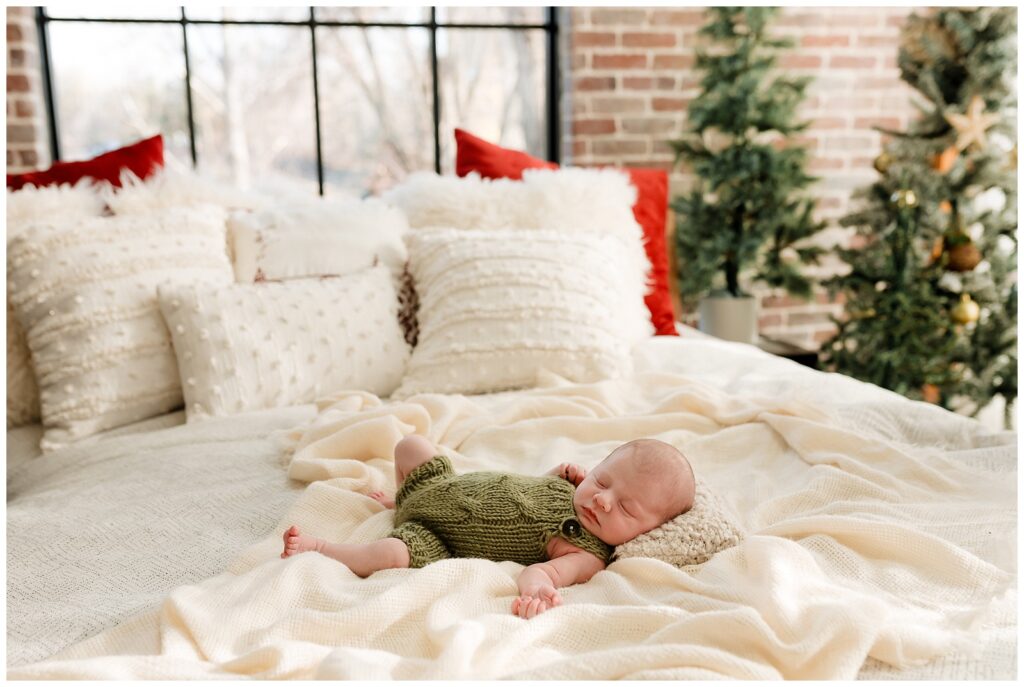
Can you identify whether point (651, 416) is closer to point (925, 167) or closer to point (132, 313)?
point (132, 313)

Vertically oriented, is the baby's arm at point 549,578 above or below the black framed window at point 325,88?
below

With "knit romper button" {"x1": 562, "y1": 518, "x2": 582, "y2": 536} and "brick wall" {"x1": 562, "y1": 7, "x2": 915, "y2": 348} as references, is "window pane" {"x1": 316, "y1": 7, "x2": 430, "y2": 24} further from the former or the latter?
"knit romper button" {"x1": 562, "y1": 518, "x2": 582, "y2": 536}

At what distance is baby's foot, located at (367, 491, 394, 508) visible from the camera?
1.34 metres

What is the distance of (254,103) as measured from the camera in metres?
3.87

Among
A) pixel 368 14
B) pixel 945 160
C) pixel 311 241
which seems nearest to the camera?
pixel 311 241

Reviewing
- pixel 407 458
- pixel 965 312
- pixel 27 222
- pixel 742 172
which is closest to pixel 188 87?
pixel 27 222

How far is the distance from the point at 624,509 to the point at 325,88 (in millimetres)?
3024

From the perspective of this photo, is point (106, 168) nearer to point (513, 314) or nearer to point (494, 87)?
point (513, 314)

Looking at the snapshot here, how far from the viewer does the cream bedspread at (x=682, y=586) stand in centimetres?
87

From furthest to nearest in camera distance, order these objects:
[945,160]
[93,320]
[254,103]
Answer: [254,103] → [945,160] → [93,320]

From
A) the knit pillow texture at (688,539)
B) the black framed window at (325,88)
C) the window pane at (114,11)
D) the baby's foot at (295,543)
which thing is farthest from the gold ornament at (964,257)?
the window pane at (114,11)

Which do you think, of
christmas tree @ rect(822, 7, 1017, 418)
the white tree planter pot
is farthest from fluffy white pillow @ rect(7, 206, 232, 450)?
christmas tree @ rect(822, 7, 1017, 418)

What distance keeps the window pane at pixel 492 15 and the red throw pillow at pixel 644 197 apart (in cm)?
95

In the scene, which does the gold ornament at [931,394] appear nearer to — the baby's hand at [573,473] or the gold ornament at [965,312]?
the gold ornament at [965,312]
